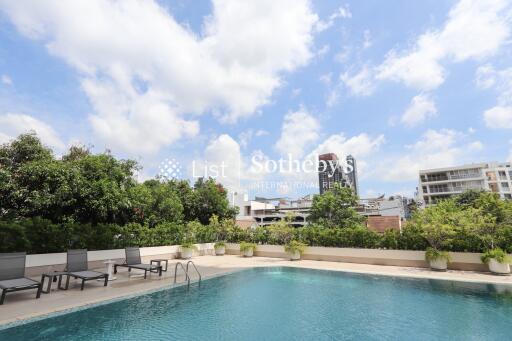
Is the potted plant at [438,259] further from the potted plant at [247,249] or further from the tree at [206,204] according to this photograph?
the tree at [206,204]

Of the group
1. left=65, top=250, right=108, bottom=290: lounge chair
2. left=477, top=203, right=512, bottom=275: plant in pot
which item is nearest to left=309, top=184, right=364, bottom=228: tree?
left=477, top=203, right=512, bottom=275: plant in pot

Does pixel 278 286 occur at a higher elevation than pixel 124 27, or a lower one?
lower

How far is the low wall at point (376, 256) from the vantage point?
12.5 meters

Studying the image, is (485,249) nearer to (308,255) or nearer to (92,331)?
(308,255)

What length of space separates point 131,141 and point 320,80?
1311 cm

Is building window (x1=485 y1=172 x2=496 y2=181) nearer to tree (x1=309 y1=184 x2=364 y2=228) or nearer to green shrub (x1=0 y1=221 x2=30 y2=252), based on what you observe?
tree (x1=309 y1=184 x2=364 y2=228)

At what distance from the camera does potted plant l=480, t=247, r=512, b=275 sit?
11227mm

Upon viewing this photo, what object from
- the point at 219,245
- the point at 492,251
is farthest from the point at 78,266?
the point at 492,251

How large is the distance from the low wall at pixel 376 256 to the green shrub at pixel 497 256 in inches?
17.4

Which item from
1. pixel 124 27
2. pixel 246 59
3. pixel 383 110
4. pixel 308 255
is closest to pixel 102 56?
pixel 124 27

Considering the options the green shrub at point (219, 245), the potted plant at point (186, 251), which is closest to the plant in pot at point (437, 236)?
the green shrub at point (219, 245)

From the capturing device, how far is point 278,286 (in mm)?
10758

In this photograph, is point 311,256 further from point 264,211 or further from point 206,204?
point 264,211

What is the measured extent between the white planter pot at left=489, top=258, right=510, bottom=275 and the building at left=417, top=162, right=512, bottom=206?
54052 mm
